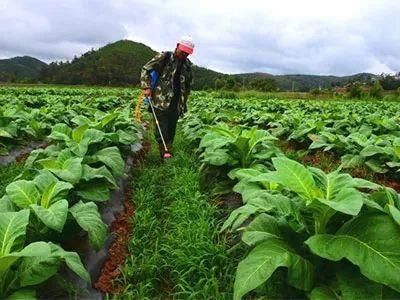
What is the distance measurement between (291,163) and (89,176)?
5.45 feet

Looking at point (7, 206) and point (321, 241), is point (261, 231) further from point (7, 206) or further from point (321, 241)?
point (7, 206)

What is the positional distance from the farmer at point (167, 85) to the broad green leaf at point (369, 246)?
448 cm

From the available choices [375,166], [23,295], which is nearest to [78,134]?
[23,295]

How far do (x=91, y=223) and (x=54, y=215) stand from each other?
0.97 feet

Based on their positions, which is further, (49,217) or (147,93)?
(147,93)

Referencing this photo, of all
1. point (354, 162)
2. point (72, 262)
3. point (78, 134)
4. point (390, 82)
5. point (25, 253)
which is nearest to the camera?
point (25, 253)

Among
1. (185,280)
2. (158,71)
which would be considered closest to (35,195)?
(185,280)

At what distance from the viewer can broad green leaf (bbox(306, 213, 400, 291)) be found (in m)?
2.12

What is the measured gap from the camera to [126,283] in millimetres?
3127

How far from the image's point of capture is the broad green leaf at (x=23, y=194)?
3.02 metres

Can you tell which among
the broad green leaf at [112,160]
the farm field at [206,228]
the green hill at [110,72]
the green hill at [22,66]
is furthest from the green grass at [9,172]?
the green hill at [22,66]

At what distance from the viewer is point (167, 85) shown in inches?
273

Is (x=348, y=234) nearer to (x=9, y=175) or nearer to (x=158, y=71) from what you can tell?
(x=9, y=175)

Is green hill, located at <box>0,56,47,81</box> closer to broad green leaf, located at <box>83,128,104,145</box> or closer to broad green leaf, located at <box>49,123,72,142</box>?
broad green leaf, located at <box>49,123,72,142</box>
